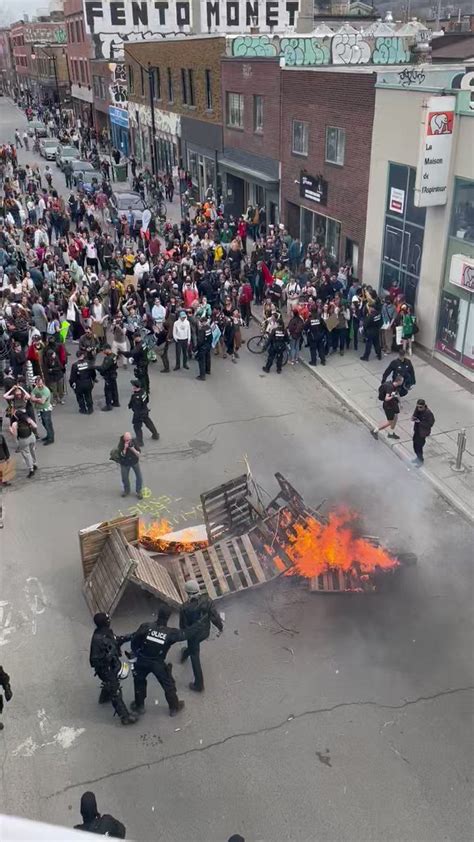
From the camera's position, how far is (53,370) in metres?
14.0

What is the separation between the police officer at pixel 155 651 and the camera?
688cm

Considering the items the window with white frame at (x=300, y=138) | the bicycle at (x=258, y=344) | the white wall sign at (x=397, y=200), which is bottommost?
the bicycle at (x=258, y=344)

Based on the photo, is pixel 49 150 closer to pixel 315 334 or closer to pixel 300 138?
pixel 300 138

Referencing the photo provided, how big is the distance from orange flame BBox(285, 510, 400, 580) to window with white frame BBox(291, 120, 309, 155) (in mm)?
16433

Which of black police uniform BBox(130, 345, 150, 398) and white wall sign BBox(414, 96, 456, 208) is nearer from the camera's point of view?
black police uniform BBox(130, 345, 150, 398)

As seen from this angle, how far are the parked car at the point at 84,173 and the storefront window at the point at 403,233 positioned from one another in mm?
21323

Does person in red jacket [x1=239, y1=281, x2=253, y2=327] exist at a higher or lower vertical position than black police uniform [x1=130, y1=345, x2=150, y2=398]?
lower

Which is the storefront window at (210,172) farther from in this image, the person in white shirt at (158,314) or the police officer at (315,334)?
the police officer at (315,334)

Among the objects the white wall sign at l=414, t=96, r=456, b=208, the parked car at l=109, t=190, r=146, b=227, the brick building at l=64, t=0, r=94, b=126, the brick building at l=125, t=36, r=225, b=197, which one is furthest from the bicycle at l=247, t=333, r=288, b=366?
the brick building at l=64, t=0, r=94, b=126

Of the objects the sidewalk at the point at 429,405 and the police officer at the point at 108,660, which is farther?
the sidewalk at the point at 429,405

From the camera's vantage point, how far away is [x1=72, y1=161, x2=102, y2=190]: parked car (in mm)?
35688

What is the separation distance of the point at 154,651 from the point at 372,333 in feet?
36.5

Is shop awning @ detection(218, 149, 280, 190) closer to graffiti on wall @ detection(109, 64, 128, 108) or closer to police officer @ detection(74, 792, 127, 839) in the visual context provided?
graffiti on wall @ detection(109, 64, 128, 108)

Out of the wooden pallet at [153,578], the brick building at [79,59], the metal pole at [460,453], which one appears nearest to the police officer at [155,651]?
the wooden pallet at [153,578]
